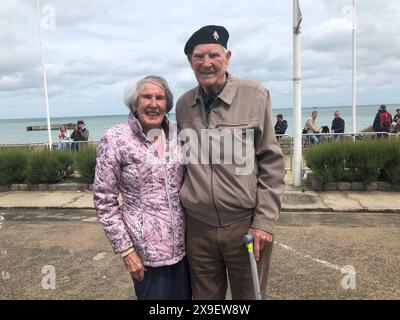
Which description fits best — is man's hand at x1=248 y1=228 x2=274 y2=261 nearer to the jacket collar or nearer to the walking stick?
the walking stick

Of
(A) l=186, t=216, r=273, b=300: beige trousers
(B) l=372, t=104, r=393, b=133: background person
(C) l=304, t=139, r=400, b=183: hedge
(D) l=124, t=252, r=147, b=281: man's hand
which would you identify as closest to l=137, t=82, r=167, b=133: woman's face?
(A) l=186, t=216, r=273, b=300: beige trousers

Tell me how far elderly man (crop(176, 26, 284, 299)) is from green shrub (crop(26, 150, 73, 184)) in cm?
766

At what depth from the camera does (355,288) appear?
12.0 feet

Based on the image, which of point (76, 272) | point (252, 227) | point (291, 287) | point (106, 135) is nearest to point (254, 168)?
point (252, 227)

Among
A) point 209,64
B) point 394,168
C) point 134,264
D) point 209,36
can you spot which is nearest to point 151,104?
point 209,64

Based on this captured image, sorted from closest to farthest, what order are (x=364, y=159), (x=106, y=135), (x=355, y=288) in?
(x=106, y=135), (x=355, y=288), (x=364, y=159)

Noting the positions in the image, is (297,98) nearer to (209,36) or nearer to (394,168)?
(394,168)

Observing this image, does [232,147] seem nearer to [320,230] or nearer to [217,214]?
[217,214]

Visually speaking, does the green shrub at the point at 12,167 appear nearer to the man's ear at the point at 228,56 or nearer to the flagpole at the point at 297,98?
the flagpole at the point at 297,98

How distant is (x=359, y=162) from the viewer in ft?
25.2

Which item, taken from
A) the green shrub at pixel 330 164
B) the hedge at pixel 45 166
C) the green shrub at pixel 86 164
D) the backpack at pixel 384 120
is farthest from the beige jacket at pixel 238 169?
the backpack at pixel 384 120

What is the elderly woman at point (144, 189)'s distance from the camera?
2.13 meters

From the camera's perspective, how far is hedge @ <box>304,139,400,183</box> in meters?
7.57

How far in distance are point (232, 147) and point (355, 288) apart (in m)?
2.37
